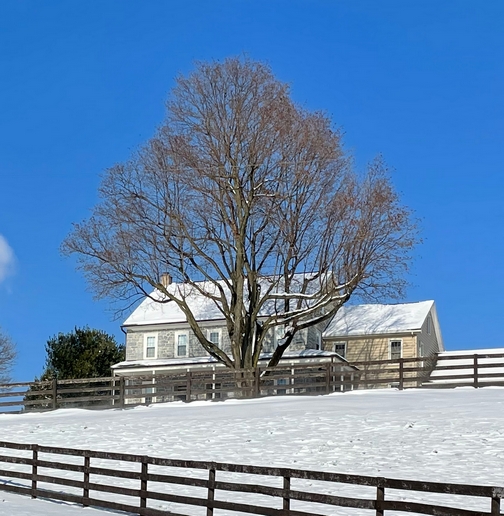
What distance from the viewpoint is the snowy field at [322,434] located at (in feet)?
62.7

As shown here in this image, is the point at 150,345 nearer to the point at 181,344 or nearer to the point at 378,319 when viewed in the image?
the point at 181,344

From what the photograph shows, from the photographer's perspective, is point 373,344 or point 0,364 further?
point 0,364

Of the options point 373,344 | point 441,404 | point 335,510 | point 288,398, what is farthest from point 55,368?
point 335,510

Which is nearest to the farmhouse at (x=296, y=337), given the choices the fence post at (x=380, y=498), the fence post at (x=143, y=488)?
the fence post at (x=143, y=488)

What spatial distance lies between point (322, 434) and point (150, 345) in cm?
2955

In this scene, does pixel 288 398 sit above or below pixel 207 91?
below

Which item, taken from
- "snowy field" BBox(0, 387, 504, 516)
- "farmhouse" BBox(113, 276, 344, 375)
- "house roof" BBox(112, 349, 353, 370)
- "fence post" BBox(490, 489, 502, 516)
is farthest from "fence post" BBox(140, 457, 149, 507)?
"farmhouse" BBox(113, 276, 344, 375)

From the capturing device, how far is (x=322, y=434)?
23781 millimetres

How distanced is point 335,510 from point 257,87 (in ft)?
86.0

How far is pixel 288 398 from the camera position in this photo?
33125 mm

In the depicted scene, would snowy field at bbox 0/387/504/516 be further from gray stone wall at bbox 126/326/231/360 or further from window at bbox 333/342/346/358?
window at bbox 333/342/346/358

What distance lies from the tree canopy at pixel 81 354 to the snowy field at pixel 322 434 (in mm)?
25291

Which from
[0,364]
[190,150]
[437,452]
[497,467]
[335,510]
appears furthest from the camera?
[0,364]

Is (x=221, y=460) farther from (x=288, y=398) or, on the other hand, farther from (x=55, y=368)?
(x=55, y=368)
